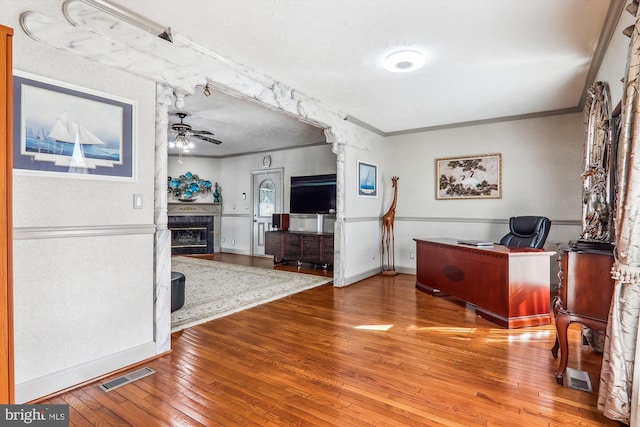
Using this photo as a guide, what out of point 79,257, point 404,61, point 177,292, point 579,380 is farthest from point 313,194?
point 579,380

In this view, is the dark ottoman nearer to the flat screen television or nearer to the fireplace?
the flat screen television

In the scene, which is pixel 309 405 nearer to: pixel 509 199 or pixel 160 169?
pixel 160 169

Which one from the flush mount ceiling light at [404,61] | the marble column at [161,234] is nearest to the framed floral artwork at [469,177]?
the flush mount ceiling light at [404,61]

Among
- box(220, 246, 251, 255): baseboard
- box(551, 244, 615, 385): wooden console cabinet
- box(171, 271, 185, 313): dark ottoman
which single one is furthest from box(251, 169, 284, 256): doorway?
box(551, 244, 615, 385): wooden console cabinet

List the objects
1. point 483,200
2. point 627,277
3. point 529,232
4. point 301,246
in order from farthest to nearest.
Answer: point 301,246 < point 483,200 < point 529,232 < point 627,277

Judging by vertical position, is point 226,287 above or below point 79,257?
below

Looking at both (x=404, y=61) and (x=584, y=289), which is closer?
(x=584, y=289)

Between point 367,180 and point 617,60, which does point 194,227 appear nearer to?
point 367,180

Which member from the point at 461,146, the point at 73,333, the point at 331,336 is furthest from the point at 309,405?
the point at 461,146

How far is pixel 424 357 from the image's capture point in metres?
2.59

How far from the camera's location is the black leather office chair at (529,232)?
390 cm

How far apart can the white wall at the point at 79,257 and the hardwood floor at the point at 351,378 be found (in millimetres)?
247

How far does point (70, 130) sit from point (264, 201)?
233 inches

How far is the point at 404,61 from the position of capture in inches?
118
